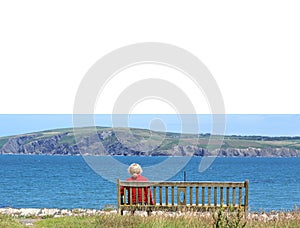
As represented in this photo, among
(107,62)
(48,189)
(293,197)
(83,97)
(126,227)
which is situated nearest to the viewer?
(126,227)

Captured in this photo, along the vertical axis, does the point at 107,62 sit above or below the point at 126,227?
above

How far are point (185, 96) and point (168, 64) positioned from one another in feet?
11.2

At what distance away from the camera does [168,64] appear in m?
21.2

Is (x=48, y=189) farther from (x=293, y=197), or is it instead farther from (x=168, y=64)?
(x=168, y=64)

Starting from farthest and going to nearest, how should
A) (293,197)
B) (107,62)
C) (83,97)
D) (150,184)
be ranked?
1. (293,197)
2. (107,62)
3. (83,97)
4. (150,184)

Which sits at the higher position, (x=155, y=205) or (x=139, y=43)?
(x=139, y=43)

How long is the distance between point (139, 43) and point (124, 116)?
2780 mm

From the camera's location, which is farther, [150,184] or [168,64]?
[168,64]

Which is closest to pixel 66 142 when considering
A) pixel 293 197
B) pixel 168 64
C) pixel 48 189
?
pixel 48 189

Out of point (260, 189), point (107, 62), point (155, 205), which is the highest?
point (107, 62)

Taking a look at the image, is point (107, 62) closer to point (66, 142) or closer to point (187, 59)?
point (187, 59)

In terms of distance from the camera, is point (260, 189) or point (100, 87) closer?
point (100, 87)

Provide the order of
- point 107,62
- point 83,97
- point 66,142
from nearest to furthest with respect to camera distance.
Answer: point 83,97
point 107,62
point 66,142

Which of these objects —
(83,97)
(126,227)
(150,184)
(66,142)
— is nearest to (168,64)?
(83,97)
